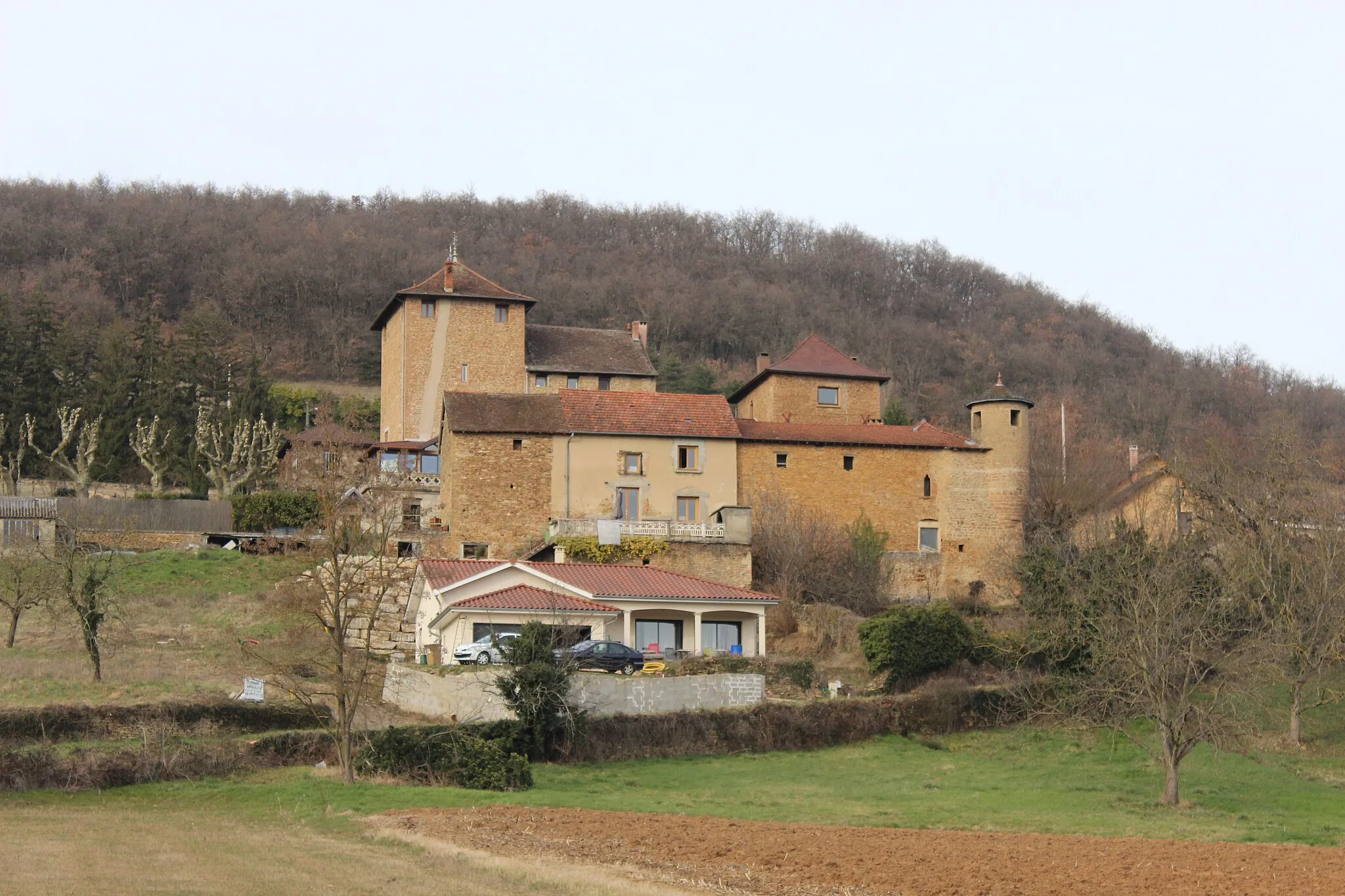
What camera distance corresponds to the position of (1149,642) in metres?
28.4

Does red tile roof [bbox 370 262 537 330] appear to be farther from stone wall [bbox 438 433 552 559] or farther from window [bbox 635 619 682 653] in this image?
window [bbox 635 619 682 653]

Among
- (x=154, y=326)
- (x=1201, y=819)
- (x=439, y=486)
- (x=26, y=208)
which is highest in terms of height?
(x=26, y=208)

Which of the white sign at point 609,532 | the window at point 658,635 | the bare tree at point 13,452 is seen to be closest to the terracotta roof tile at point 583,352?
the white sign at point 609,532

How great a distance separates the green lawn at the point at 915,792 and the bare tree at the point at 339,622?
1.73 m

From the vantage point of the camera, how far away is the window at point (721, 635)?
37969 mm

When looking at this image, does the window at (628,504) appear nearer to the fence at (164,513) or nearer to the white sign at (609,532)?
the white sign at (609,532)

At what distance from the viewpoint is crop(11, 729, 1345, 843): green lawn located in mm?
23125

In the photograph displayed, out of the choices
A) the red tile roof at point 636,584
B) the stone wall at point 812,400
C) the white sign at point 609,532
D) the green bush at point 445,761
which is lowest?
the green bush at point 445,761

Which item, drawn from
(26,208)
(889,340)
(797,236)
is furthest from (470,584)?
(797,236)

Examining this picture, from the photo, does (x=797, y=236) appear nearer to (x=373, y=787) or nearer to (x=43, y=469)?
(x=43, y=469)

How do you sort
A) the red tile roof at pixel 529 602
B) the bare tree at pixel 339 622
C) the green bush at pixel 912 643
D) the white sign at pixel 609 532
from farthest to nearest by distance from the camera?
the white sign at pixel 609 532
the green bush at pixel 912 643
the red tile roof at pixel 529 602
the bare tree at pixel 339 622

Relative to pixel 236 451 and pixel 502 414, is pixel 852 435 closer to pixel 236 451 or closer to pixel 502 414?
pixel 502 414

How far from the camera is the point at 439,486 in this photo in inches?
1902

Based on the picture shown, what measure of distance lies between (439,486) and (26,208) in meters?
67.4
